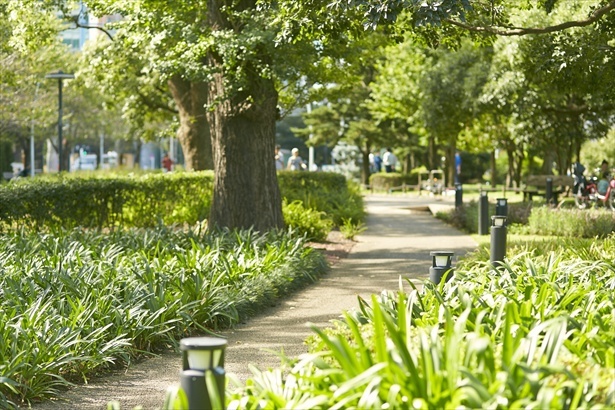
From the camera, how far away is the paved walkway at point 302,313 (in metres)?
6.71

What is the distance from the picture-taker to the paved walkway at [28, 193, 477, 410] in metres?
6.71

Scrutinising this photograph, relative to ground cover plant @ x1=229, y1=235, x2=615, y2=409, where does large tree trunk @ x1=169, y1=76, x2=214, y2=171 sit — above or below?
above

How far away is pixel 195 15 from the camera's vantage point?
16641 millimetres

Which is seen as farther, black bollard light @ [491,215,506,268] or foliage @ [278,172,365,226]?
foliage @ [278,172,365,226]

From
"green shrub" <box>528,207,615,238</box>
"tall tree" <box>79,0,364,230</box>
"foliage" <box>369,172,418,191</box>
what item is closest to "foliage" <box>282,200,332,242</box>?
"tall tree" <box>79,0,364,230</box>

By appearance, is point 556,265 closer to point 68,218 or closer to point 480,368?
point 480,368

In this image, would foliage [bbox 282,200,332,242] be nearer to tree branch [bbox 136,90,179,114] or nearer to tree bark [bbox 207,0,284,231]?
tree bark [bbox 207,0,284,231]

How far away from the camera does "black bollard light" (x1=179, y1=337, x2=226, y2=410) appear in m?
4.30

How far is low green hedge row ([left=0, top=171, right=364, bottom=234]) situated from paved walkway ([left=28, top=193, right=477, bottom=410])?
2.28 metres

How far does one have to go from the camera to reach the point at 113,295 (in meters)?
8.33

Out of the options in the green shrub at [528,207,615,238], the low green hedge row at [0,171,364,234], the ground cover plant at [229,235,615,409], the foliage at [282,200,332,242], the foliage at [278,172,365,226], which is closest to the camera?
the ground cover plant at [229,235,615,409]

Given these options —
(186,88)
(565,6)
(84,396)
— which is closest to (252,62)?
(84,396)

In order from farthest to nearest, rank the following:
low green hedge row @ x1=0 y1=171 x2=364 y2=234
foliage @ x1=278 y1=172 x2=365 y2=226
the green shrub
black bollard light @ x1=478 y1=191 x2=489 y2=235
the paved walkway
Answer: foliage @ x1=278 y1=172 x2=365 y2=226 < black bollard light @ x1=478 y1=191 x2=489 y2=235 < the green shrub < low green hedge row @ x1=0 y1=171 x2=364 y2=234 < the paved walkway

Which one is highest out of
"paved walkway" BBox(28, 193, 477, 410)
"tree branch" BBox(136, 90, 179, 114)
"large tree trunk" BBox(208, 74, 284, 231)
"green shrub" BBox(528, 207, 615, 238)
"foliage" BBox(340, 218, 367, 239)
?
"tree branch" BBox(136, 90, 179, 114)
